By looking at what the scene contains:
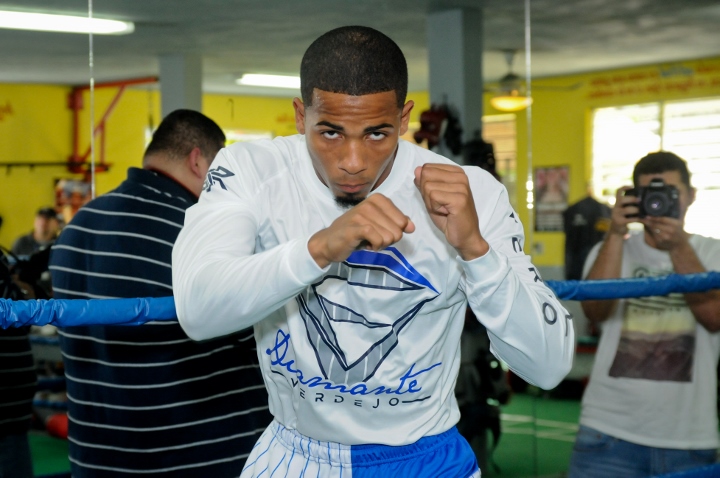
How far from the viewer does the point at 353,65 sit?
123 centimetres

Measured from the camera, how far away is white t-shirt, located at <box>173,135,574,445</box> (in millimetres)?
1224

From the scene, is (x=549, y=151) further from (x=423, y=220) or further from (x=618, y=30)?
(x=423, y=220)

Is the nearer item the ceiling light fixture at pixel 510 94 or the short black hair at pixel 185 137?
the short black hair at pixel 185 137

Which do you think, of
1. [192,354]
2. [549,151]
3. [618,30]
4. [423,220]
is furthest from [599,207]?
[423,220]

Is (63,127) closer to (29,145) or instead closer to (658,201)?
(29,145)

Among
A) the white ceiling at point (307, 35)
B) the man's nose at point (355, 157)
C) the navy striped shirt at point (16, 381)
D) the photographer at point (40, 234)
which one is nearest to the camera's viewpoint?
the man's nose at point (355, 157)

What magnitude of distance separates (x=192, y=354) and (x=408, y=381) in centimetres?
112

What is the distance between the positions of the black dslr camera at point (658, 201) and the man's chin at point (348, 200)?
60.0 inches

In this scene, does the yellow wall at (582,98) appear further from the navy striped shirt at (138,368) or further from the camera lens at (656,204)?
the navy striped shirt at (138,368)

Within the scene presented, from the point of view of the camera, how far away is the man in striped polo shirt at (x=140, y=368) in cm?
224

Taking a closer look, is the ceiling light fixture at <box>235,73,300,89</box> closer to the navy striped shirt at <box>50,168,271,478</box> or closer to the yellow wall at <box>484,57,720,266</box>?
the navy striped shirt at <box>50,168,271,478</box>

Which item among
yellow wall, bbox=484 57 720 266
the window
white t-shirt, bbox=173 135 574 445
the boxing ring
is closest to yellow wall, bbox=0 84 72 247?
the boxing ring

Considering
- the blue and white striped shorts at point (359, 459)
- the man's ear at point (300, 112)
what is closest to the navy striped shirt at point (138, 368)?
the blue and white striped shorts at point (359, 459)

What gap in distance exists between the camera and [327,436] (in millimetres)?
1333
